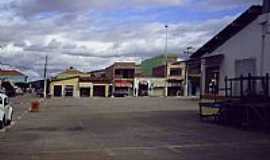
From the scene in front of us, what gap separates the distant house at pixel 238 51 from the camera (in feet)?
92.1

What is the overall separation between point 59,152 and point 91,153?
0.97m

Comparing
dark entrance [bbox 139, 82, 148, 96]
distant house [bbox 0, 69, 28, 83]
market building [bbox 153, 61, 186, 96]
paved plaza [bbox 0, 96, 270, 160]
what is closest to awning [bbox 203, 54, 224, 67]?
paved plaza [bbox 0, 96, 270, 160]

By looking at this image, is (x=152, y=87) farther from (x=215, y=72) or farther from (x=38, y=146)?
(x=38, y=146)

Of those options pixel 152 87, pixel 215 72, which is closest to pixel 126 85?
pixel 152 87

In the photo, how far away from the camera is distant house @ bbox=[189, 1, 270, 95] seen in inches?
1105

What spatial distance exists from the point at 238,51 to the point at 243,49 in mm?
649

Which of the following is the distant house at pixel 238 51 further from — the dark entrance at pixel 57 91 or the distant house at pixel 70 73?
the distant house at pixel 70 73

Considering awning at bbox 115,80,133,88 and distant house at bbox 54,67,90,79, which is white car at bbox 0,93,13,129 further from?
distant house at bbox 54,67,90,79

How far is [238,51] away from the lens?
30.9 metres

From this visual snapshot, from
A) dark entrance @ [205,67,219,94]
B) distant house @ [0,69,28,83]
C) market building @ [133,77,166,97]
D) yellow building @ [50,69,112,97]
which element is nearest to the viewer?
dark entrance @ [205,67,219,94]

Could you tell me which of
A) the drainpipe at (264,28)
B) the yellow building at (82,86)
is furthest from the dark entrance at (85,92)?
the drainpipe at (264,28)

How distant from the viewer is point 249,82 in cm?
2769

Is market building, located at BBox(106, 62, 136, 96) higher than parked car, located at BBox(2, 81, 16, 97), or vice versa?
market building, located at BBox(106, 62, 136, 96)

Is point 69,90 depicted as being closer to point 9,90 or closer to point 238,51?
point 9,90
